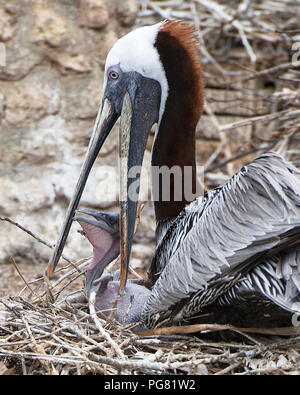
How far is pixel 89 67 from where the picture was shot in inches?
157

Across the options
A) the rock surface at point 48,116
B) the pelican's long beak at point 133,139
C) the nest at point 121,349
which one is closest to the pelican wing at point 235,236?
the nest at point 121,349

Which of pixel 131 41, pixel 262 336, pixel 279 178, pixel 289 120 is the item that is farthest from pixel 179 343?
pixel 289 120

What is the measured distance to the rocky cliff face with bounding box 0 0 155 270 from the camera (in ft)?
12.3

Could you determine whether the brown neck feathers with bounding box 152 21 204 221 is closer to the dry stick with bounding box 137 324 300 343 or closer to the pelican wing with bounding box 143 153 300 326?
the pelican wing with bounding box 143 153 300 326

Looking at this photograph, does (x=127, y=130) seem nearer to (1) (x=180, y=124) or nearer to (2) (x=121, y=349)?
(1) (x=180, y=124)

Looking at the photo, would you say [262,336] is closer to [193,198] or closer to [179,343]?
[179,343]

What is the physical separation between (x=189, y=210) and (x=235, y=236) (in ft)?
1.51

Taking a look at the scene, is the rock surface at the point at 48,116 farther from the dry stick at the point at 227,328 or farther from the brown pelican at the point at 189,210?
the dry stick at the point at 227,328

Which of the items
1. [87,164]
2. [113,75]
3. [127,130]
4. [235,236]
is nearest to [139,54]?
[113,75]

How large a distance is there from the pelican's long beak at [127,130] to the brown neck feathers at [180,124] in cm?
7

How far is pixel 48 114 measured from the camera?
388 centimetres

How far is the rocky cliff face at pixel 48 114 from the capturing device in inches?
148

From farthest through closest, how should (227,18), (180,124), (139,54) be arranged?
(227,18) < (180,124) < (139,54)

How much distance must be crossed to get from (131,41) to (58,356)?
49.5 inches
